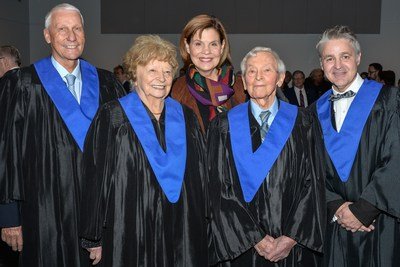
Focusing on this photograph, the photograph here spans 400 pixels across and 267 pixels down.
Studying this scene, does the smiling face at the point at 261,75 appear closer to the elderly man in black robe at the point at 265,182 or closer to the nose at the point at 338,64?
the elderly man in black robe at the point at 265,182

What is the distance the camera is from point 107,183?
2.50 metres

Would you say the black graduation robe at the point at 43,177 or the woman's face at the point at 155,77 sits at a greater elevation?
the woman's face at the point at 155,77

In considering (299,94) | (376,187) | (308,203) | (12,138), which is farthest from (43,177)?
(299,94)

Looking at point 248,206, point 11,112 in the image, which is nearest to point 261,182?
point 248,206

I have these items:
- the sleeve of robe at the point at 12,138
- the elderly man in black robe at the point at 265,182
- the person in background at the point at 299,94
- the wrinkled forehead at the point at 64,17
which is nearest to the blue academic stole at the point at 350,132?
the elderly man in black robe at the point at 265,182

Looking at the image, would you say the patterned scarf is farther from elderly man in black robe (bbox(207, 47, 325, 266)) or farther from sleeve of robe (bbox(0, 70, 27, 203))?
sleeve of robe (bbox(0, 70, 27, 203))

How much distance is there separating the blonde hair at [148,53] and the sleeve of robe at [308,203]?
91 cm

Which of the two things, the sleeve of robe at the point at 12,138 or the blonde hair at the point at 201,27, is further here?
the blonde hair at the point at 201,27

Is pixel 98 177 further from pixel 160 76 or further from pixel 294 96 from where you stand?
pixel 294 96

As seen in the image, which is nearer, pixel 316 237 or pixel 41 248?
pixel 316 237

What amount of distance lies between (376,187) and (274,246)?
0.69 m

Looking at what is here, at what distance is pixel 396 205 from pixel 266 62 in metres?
1.13

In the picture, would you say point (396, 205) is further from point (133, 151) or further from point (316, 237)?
point (133, 151)

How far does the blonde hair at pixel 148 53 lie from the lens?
2533 mm
